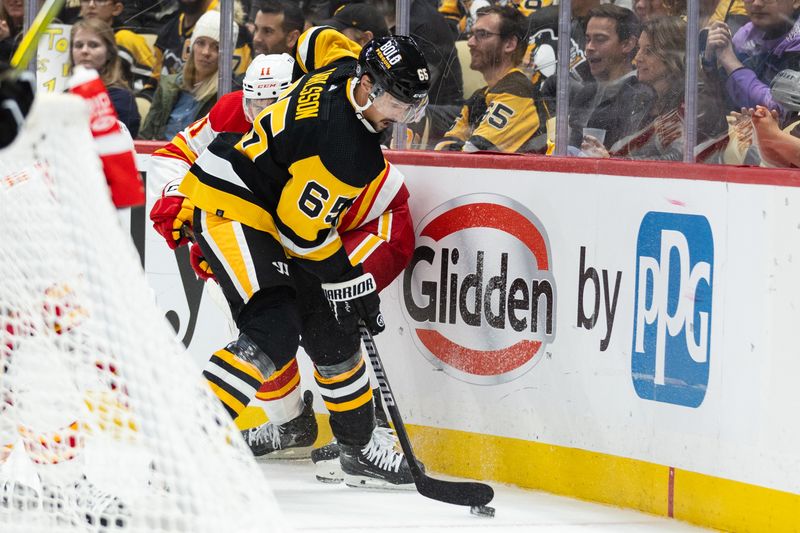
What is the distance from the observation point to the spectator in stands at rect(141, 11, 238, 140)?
4.58 metres

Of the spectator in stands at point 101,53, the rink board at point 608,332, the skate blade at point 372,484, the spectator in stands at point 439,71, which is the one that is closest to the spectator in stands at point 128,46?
the spectator in stands at point 101,53

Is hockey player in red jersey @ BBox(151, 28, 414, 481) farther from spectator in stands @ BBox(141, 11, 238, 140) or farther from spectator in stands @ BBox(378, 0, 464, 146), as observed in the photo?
spectator in stands @ BBox(141, 11, 238, 140)

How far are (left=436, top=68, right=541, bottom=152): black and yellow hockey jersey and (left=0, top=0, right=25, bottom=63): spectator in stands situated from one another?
166 centimetres

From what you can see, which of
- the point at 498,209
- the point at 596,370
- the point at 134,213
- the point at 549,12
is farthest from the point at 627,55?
the point at 134,213

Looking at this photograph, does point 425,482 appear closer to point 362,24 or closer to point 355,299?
point 355,299

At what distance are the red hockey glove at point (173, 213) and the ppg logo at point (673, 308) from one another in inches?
47.8

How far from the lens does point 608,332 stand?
11.4 feet

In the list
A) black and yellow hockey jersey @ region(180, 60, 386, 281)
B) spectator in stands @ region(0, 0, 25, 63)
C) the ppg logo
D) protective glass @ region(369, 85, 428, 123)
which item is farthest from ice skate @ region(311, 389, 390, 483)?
spectator in stands @ region(0, 0, 25, 63)

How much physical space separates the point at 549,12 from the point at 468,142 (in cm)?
43

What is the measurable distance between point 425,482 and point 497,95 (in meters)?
1.14

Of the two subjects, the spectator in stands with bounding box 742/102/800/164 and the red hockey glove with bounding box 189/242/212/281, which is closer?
the spectator in stands with bounding box 742/102/800/164

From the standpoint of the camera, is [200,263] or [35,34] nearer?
[35,34]

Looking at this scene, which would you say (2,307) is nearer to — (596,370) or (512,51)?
(596,370)

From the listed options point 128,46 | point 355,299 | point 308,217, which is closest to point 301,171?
point 308,217
